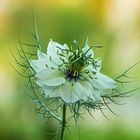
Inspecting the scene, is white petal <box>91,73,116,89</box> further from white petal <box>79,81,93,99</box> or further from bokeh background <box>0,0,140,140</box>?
bokeh background <box>0,0,140,140</box>

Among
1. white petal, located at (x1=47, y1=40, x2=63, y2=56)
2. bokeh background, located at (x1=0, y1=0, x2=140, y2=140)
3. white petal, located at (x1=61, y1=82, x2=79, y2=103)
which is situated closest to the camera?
white petal, located at (x1=61, y1=82, x2=79, y2=103)

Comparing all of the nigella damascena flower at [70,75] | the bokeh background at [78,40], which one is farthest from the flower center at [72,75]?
the bokeh background at [78,40]

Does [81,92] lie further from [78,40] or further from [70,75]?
[78,40]

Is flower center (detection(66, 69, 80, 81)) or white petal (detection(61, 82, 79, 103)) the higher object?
flower center (detection(66, 69, 80, 81))

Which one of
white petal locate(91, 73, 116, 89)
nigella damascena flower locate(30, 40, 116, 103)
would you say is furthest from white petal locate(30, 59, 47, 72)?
white petal locate(91, 73, 116, 89)

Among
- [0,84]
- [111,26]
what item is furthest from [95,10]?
[0,84]

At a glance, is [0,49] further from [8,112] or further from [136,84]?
[136,84]

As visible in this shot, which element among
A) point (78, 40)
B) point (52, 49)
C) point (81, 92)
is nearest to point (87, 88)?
point (81, 92)
